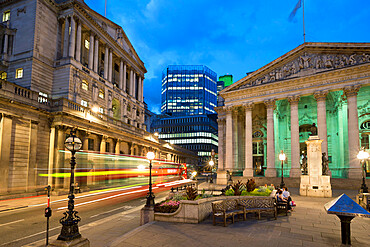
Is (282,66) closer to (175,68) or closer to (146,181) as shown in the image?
(146,181)

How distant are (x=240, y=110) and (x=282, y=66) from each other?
10863 mm

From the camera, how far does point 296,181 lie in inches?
1265

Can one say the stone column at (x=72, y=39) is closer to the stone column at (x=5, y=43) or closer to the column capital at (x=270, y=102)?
the stone column at (x=5, y=43)

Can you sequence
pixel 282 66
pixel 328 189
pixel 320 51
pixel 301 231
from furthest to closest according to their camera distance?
1. pixel 282 66
2. pixel 320 51
3. pixel 328 189
4. pixel 301 231

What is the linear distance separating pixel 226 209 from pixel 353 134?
1121 inches

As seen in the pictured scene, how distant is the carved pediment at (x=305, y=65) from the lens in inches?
1281

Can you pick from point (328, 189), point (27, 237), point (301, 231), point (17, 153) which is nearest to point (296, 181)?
point (328, 189)

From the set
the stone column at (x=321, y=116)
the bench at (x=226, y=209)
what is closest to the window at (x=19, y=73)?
the bench at (x=226, y=209)

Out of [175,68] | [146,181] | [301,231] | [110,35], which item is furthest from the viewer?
[175,68]

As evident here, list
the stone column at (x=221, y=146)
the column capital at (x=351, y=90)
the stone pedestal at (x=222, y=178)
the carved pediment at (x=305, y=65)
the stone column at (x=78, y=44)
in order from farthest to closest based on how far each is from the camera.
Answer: the stone column at (x=221, y=146), the stone pedestal at (x=222, y=178), the stone column at (x=78, y=44), the carved pediment at (x=305, y=65), the column capital at (x=351, y=90)

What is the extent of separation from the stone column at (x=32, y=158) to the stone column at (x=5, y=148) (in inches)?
A: 89.5

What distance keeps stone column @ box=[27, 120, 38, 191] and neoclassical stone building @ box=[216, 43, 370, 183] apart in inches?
978

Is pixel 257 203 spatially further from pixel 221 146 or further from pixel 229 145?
pixel 221 146

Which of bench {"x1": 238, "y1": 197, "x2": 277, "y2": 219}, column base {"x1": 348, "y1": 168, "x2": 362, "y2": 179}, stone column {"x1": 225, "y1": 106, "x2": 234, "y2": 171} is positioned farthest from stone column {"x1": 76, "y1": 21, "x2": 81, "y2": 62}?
column base {"x1": 348, "y1": 168, "x2": 362, "y2": 179}
